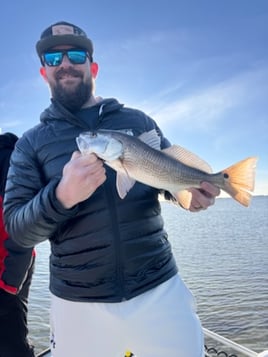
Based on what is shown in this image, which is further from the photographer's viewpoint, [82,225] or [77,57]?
[77,57]

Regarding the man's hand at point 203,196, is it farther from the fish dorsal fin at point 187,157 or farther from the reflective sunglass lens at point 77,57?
the reflective sunglass lens at point 77,57

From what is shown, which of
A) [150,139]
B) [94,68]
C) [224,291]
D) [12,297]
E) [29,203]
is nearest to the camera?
[29,203]

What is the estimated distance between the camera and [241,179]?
3.11 m

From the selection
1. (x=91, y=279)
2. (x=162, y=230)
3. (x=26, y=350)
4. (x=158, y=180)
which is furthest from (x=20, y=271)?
(x=158, y=180)

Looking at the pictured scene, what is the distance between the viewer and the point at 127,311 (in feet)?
9.69

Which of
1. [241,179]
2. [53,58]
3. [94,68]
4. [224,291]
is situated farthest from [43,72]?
[224,291]

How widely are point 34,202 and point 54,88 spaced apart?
115 centimetres

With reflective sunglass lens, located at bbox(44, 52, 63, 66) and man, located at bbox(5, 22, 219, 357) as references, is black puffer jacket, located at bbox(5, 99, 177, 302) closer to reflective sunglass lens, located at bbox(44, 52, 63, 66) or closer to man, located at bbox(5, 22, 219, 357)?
man, located at bbox(5, 22, 219, 357)

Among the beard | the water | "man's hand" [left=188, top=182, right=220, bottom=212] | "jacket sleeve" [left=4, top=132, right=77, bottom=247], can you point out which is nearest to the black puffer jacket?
"jacket sleeve" [left=4, top=132, right=77, bottom=247]

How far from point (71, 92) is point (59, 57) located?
12.7 inches

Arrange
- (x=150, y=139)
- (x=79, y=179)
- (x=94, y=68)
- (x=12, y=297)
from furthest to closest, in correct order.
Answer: (x=12, y=297)
(x=94, y=68)
(x=150, y=139)
(x=79, y=179)

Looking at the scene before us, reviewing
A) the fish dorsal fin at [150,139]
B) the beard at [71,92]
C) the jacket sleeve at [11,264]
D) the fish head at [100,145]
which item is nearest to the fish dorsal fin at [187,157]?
the fish dorsal fin at [150,139]

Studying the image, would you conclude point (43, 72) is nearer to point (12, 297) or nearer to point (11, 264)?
point (11, 264)

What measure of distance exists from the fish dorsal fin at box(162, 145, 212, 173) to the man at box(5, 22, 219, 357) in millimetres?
168
